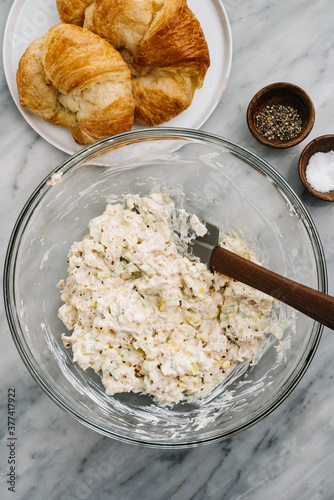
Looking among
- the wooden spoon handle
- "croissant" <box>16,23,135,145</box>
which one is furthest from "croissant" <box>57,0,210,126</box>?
the wooden spoon handle

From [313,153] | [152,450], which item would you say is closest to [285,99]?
[313,153]

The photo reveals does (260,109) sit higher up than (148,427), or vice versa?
(260,109)

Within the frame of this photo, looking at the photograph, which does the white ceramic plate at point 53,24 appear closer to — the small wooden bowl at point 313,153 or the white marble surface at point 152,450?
the white marble surface at point 152,450

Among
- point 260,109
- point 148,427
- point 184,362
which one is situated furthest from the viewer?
point 260,109

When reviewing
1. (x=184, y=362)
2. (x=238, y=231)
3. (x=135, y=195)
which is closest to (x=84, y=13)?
(x=135, y=195)

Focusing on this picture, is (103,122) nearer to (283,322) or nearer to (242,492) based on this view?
(283,322)

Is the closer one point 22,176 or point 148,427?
point 148,427

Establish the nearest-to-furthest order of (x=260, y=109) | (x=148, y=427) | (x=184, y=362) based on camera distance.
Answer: (x=184, y=362), (x=148, y=427), (x=260, y=109)
